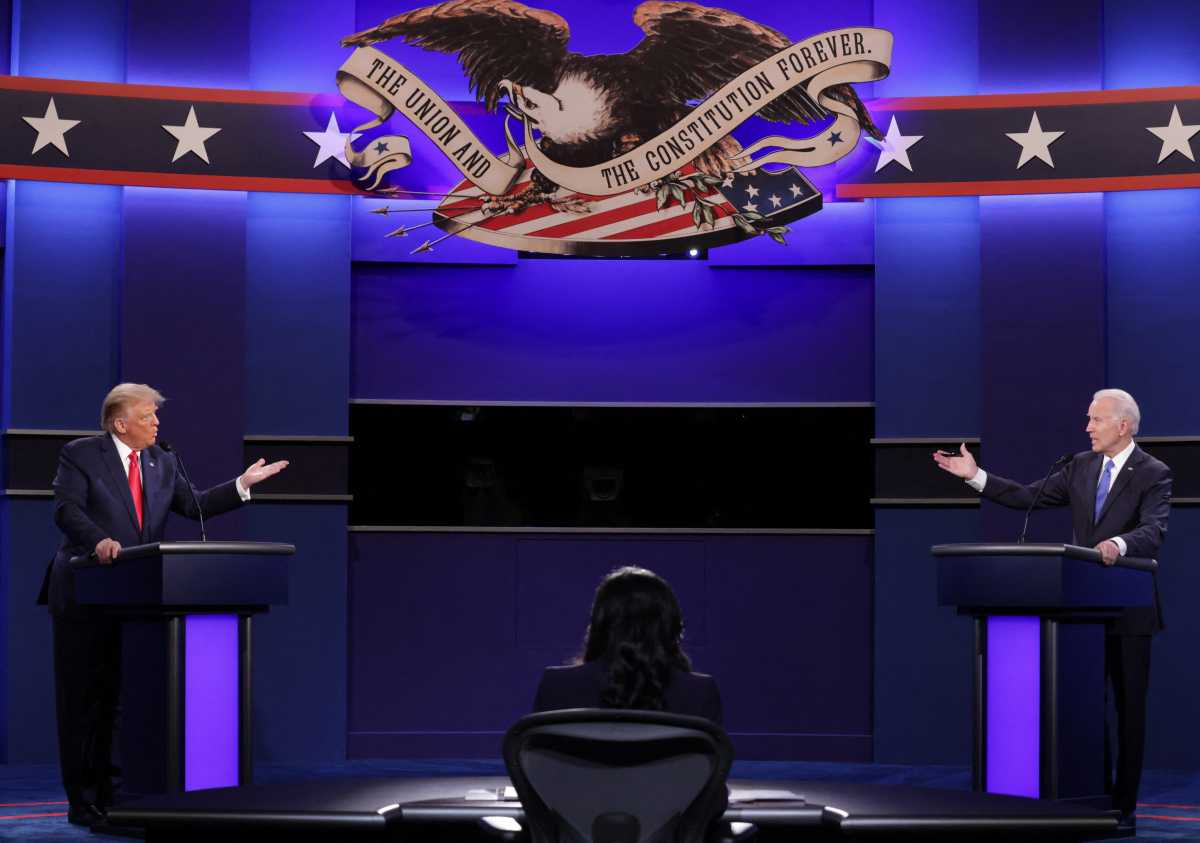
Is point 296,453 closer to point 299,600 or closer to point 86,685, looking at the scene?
point 299,600

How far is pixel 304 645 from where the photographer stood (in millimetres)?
6871

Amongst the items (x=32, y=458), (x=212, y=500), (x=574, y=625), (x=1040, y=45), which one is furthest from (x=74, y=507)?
(x=1040, y=45)

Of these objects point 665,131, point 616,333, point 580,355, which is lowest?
point 580,355

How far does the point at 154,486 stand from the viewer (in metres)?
5.28

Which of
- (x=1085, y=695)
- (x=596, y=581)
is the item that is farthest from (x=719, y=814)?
(x=596, y=581)

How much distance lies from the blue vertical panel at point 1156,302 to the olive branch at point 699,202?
1670 millimetres

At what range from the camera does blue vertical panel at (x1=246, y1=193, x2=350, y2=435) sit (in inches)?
273

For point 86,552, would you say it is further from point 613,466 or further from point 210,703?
point 613,466

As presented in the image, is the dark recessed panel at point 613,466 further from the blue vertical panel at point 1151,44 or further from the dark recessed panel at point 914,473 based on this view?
the blue vertical panel at point 1151,44

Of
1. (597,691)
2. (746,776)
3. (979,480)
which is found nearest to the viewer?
(597,691)

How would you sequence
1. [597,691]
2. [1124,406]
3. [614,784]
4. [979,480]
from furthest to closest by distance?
1. [979,480]
2. [1124,406]
3. [597,691]
4. [614,784]

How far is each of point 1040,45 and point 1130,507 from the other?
2695mm

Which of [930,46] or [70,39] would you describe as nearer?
[70,39]

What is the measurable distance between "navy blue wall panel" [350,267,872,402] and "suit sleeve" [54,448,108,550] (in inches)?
84.4
